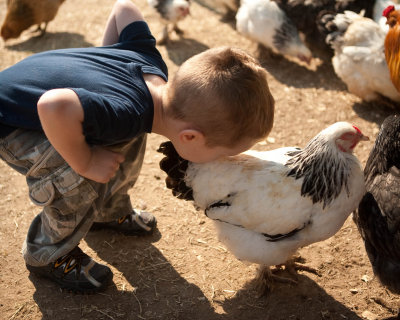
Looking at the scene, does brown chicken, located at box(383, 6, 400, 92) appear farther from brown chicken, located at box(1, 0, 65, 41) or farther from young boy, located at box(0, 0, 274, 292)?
brown chicken, located at box(1, 0, 65, 41)

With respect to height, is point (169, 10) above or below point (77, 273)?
above

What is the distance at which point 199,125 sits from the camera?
6.33 ft

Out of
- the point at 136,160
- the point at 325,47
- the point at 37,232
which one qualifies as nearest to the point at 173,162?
the point at 136,160

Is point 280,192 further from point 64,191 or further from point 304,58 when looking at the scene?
point 304,58

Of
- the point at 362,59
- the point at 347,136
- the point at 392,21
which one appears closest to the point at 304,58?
the point at 362,59

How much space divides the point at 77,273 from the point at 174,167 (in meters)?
0.87

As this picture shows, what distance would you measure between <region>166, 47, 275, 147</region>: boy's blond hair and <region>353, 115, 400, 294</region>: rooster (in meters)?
0.88

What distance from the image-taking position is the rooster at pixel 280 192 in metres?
Answer: 2.26

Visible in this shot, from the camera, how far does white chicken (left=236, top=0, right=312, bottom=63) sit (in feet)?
16.6

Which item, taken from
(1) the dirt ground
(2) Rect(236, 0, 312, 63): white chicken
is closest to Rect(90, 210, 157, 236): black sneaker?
(1) the dirt ground

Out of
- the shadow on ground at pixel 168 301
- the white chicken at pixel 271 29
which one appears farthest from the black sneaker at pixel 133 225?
the white chicken at pixel 271 29

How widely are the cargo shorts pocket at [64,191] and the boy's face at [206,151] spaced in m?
0.53

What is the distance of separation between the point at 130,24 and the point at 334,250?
1953 mm

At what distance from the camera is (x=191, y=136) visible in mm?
1959
